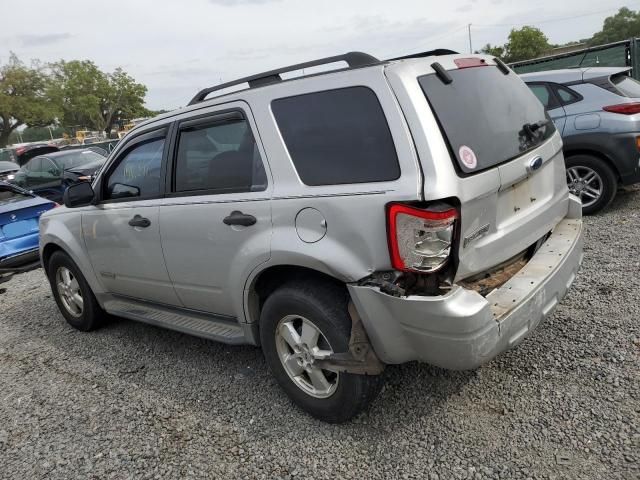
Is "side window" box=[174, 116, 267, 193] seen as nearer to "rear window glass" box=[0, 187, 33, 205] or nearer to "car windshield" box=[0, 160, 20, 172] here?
"rear window glass" box=[0, 187, 33, 205]

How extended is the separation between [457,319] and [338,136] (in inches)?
42.0

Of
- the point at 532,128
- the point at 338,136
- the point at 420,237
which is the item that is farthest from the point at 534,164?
the point at 338,136

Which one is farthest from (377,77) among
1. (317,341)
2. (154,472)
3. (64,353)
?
(64,353)

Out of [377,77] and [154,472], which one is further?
[154,472]

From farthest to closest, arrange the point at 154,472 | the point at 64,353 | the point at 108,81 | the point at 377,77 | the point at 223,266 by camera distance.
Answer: the point at 108,81 → the point at 64,353 → the point at 223,266 → the point at 154,472 → the point at 377,77

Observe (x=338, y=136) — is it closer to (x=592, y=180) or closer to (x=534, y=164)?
(x=534, y=164)

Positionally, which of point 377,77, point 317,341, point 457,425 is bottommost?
point 457,425

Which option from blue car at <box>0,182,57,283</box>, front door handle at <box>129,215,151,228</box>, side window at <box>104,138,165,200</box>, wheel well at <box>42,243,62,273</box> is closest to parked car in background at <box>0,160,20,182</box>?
blue car at <box>0,182,57,283</box>

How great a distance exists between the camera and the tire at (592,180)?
223 inches

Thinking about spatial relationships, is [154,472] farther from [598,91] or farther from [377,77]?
[598,91]

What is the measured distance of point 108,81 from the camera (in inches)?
2640

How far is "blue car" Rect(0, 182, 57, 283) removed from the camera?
6852 millimetres

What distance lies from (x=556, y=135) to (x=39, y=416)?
3.90 metres

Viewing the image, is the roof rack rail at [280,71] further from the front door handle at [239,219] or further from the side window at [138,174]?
the front door handle at [239,219]
